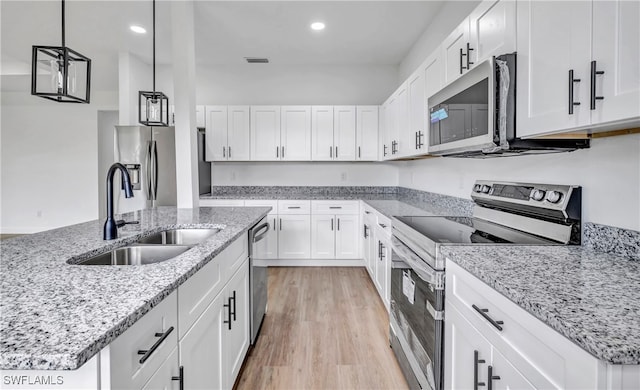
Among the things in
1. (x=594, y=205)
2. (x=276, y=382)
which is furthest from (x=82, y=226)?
(x=594, y=205)

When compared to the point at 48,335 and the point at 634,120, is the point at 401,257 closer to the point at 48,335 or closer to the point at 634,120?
the point at 634,120

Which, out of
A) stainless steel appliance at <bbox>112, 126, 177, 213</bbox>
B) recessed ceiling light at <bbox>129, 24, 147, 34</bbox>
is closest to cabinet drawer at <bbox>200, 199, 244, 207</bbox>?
stainless steel appliance at <bbox>112, 126, 177, 213</bbox>

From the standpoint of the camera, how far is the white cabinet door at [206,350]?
1132 millimetres

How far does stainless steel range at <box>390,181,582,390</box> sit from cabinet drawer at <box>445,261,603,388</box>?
296 millimetres

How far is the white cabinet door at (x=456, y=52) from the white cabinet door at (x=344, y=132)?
88.4 inches

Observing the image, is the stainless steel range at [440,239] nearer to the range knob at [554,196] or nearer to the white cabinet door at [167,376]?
the range knob at [554,196]

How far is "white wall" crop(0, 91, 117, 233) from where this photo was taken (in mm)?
6199

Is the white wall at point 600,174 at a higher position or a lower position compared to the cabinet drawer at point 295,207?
higher

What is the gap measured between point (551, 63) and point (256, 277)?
1989 mm

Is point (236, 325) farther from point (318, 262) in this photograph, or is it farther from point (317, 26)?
point (317, 26)

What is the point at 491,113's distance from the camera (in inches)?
57.4

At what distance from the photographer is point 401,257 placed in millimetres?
2006

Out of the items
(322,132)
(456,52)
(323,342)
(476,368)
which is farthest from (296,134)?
(476,368)

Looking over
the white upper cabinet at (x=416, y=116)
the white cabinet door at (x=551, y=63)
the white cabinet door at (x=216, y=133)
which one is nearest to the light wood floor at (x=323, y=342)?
the white upper cabinet at (x=416, y=116)
